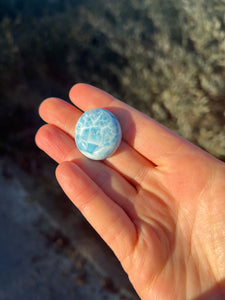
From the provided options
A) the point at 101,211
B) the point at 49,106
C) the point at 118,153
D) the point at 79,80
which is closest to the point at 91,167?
the point at 118,153

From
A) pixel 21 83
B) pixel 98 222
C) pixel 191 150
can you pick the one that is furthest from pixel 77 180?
pixel 21 83

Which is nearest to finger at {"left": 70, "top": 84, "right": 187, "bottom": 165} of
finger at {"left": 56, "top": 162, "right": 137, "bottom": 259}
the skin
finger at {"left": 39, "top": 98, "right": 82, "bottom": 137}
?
the skin

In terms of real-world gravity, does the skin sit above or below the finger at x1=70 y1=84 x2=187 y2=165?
below

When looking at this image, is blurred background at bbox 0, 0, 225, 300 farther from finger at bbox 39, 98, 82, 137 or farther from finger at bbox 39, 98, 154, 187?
finger at bbox 39, 98, 82, 137

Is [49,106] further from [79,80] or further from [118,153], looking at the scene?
[79,80]

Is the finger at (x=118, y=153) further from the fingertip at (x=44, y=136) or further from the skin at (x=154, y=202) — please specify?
the fingertip at (x=44, y=136)

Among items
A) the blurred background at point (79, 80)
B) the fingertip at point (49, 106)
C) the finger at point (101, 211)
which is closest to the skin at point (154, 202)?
the finger at point (101, 211)
